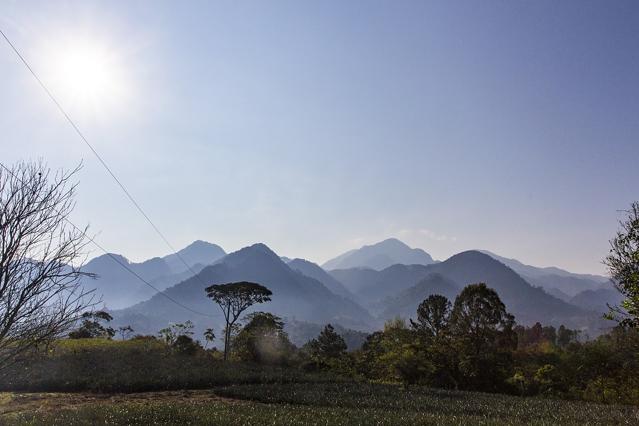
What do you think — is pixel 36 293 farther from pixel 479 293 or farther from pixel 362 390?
pixel 479 293

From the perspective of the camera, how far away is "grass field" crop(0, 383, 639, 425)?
39.7ft

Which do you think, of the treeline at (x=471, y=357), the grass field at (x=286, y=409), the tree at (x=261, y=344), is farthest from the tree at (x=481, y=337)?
the tree at (x=261, y=344)

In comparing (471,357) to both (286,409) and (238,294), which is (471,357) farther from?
(238,294)

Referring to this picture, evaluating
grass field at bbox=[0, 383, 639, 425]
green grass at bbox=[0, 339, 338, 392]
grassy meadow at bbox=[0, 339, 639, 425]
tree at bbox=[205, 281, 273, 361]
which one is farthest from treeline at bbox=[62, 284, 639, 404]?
grass field at bbox=[0, 383, 639, 425]

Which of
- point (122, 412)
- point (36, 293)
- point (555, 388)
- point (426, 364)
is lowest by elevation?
point (555, 388)

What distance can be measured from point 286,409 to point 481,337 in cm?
3067

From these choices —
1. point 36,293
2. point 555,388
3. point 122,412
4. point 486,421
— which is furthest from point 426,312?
point 36,293

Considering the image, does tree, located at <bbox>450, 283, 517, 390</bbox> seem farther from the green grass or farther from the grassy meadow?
the green grass

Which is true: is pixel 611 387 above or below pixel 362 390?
below

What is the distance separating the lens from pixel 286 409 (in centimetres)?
1460

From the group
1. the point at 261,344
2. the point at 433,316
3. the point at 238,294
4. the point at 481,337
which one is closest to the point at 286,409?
the point at 261,344

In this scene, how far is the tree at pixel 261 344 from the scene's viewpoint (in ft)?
127

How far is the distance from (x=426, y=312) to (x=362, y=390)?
2490cm

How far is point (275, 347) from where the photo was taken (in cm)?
3994
